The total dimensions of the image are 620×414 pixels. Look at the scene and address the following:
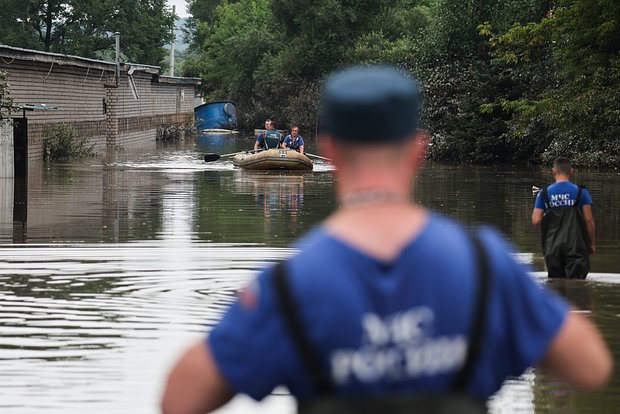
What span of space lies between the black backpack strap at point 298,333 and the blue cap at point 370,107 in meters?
0.34

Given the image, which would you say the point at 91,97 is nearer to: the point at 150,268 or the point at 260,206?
the point at 260,206

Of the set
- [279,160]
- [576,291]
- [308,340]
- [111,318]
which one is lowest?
[111,318]

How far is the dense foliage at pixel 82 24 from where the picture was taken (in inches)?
3312

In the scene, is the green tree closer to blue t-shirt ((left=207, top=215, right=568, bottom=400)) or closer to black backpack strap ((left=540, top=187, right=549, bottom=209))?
black backpack strap ((left=540, top=187, right=549, bottom=209))

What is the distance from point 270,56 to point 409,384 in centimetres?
8690

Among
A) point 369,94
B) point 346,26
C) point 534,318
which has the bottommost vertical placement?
point 534,318

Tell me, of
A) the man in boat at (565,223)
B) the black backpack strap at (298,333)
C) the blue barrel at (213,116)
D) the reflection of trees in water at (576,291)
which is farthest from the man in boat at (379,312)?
the blue barrel at (213,116)

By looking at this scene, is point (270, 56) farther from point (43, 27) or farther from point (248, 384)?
point (248, 384)

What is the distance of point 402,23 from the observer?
83188 millimetres

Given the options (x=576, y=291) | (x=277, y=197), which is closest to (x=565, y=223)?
(x=576, y=291)

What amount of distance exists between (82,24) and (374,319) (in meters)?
85.1

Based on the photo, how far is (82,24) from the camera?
281 ft

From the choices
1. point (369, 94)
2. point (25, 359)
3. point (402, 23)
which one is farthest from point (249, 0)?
point (369, 94)

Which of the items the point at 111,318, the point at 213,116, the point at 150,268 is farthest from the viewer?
the point at 213,116
